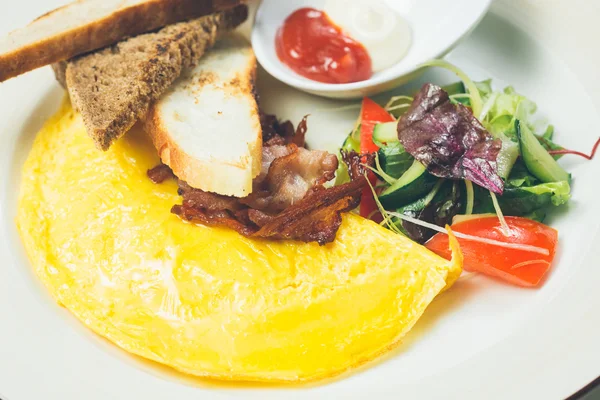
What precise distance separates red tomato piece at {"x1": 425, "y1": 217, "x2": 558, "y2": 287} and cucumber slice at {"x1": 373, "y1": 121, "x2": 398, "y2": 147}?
1.95 ft

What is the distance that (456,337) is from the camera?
7.82 feet

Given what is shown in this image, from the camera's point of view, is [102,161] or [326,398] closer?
[326,398]

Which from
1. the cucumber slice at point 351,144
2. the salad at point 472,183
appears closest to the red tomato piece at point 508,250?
the salad at point 472,183

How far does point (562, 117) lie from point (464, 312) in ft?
4.74

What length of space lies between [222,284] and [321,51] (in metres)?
1.83

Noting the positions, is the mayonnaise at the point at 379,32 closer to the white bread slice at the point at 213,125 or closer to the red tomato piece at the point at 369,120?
the red tomato piece at the point at 369,120

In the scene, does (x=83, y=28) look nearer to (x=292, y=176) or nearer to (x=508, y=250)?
(x=292, y=176)

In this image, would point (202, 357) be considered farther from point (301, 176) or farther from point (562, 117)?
point (562, 117)

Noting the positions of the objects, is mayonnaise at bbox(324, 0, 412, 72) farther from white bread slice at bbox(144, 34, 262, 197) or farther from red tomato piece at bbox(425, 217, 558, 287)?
red tomato piece at bbox(425, 217, 558, 287)

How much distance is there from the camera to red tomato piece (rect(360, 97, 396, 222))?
111 inches

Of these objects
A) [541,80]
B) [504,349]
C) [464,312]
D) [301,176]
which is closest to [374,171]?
[301,176]

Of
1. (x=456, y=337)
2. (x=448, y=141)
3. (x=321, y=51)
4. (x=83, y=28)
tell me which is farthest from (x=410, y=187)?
(x=83, y=28)

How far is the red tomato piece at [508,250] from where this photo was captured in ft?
8.02

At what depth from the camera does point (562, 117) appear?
3.15 meters
